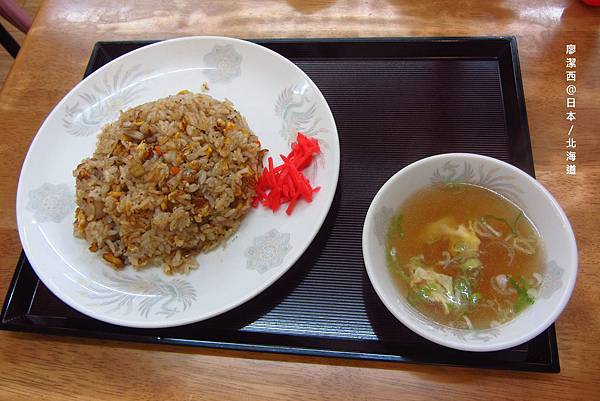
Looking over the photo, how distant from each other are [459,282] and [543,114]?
0.91 metres

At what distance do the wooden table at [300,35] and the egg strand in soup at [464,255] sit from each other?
0.23 meters

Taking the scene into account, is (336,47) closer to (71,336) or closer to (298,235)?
(298,235)

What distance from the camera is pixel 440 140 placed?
6.13ft

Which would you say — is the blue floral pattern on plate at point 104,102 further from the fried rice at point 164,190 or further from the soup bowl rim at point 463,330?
the soup bowl rim at point 463,330

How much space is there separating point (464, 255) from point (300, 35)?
1.32 metres

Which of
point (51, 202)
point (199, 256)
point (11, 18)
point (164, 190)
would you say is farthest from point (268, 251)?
point (11, 18)

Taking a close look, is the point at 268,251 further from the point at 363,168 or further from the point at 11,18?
the point at 11,18

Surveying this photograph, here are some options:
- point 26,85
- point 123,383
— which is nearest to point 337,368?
point 123,383

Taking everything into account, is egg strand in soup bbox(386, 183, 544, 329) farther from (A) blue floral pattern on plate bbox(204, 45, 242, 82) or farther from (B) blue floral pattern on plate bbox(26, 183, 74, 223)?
(B) blue floral pattern on plate bbox(26, 183, 74, 223)

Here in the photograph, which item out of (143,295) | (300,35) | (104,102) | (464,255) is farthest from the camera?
(300,35)

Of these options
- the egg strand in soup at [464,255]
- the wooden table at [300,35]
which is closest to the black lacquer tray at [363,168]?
the wooden table at [300,35]

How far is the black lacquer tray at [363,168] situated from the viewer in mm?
1507

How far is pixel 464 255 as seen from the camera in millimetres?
1440

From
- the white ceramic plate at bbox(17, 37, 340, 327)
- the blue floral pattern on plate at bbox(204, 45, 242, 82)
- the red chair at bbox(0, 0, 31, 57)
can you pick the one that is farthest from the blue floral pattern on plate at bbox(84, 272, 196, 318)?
the red chair at bbox(0, 0, 31, 57)
